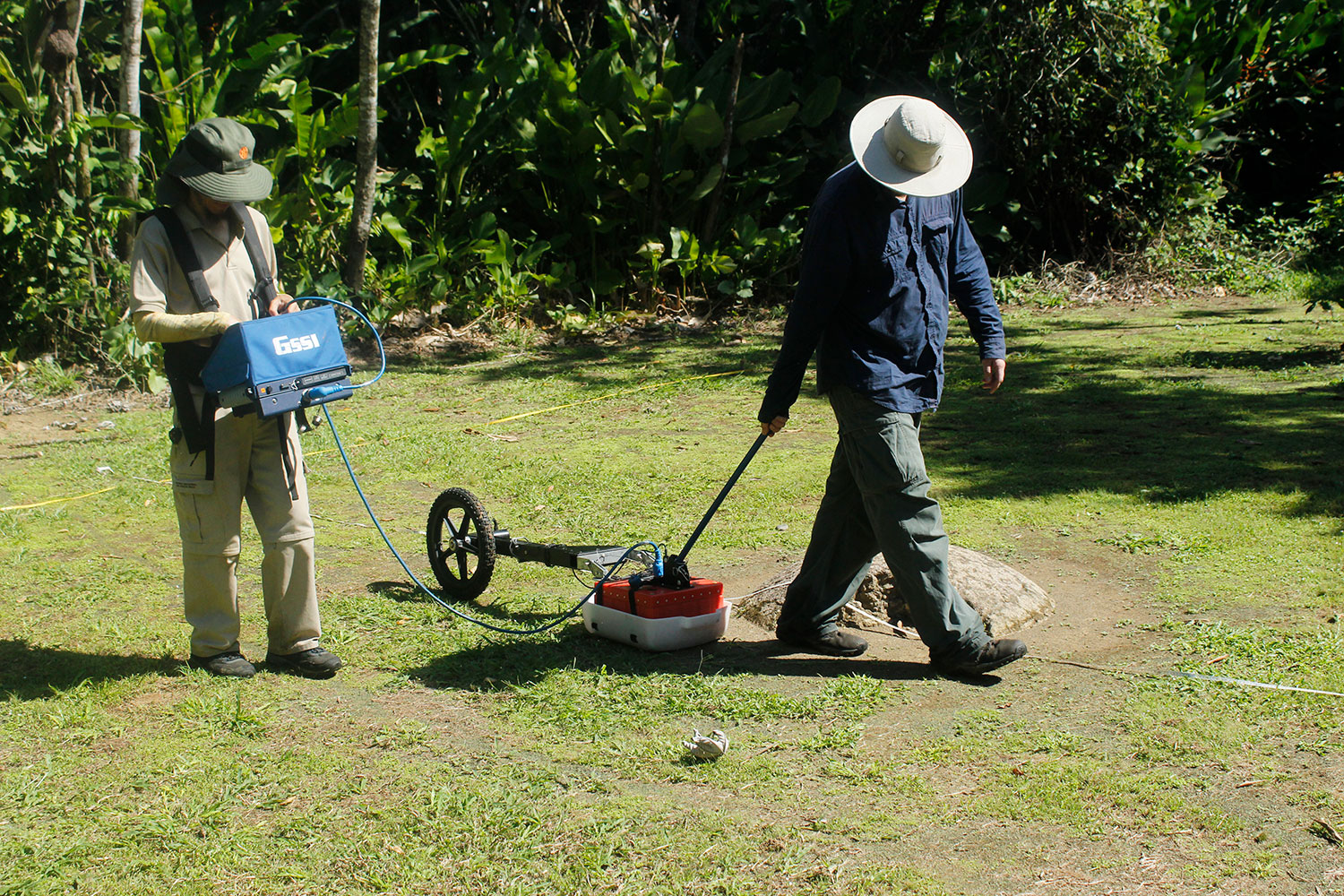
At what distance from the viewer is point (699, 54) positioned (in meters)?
14.9

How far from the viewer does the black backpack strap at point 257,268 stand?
14.1ft

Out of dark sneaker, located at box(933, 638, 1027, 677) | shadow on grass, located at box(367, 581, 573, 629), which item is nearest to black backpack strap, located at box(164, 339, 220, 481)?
shadow on grass, located at box(367, 581, 573, 629)

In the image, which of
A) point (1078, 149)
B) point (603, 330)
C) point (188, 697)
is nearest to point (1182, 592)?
point (188, 697)

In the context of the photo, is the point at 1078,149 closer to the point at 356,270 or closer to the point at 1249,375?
the point at 1249,375

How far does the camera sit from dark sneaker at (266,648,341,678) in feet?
14.5

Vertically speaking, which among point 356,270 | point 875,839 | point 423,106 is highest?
point 423,106

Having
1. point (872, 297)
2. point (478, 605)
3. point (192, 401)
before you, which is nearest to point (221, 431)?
point (192, 401)

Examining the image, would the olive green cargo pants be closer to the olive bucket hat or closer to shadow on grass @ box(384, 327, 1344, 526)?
the olive bucket hat

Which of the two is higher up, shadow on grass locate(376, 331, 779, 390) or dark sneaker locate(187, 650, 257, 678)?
shadow on grass locate(376, 331, 779, 390)

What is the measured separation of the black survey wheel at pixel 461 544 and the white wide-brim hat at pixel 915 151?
213 centimetres

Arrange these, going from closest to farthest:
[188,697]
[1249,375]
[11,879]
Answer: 1. [11,879]
2. [188,697]
3. [1249,375]

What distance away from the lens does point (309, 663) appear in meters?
4.41

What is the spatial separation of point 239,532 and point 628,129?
30.2 feet

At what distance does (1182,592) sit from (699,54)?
11.3 m
